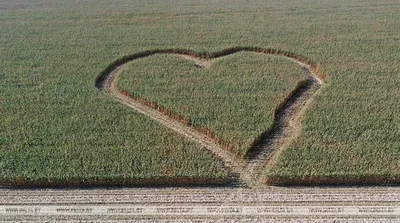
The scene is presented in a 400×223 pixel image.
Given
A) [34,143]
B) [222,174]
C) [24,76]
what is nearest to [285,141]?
[222,174]

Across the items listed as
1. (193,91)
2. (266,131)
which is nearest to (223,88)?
(193,91)

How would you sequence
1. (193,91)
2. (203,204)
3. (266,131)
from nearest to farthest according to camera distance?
(203,204) < (266,131) < (193,91)

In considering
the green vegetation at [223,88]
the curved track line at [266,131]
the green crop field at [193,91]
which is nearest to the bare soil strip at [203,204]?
the green crop field at [193,91]

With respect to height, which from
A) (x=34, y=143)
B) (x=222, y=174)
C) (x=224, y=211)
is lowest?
(x=224, y=211)

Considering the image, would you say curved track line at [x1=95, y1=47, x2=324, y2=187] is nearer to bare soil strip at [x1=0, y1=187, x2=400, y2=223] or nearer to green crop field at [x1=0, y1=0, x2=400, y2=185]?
green crop field at [x1=0, y1=0, x2=400, y2=185]

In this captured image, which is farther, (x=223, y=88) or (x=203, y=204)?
(x=223, y=88)

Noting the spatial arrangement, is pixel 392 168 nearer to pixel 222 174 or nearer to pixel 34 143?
pixel 222 174

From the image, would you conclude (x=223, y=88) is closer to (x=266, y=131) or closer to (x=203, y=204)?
(x=266, y=131)
